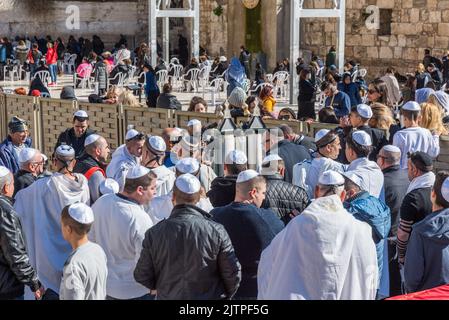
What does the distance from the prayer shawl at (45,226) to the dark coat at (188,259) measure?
1.19 m

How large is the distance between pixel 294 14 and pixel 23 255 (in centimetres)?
1577

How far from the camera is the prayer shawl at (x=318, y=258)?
552 cm

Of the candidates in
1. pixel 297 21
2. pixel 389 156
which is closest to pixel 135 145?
pixel 389 156

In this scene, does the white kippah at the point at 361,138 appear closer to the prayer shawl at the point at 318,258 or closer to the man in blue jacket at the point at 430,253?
the man in blue jacket at the point at 430,253

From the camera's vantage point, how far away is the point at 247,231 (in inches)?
253

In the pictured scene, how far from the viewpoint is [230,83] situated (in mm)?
21188

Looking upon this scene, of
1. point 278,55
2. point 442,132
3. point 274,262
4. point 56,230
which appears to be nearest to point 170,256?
point 274,262

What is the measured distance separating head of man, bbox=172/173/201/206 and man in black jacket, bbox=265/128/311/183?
2859 mm

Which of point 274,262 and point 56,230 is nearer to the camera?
point 274,262

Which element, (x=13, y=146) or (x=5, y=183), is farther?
(x=13, y=146)

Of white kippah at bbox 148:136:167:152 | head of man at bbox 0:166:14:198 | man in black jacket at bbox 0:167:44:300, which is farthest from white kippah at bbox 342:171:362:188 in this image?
head of man at bbox 0:166:14:198

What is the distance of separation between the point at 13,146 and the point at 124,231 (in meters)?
4.21

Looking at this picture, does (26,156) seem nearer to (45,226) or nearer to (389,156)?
(45,226)
